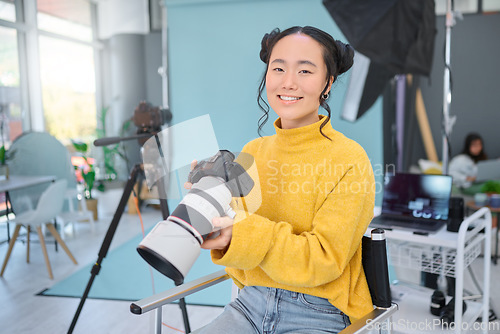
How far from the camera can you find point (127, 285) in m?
2.71

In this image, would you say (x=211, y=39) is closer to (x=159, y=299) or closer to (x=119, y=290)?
(x=159, y=299)

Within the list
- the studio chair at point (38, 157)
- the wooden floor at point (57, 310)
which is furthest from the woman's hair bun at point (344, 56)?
the studio chair at point (38, 157)

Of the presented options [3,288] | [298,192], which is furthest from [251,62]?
[3,288]

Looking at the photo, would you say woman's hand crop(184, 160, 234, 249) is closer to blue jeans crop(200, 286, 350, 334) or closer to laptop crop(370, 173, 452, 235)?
blue jeans crop(200, 286, 350, 334)

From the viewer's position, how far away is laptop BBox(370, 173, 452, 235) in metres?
1.80

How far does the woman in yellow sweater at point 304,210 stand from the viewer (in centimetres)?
82

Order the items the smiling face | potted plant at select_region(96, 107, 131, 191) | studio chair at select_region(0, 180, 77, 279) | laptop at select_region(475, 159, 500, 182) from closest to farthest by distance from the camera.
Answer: the smiling face
studio chair at select_region(0, 180, 77, 279)
laptop at select_region(475, 159, 500, 182)
potted plant at select_region(96, 107, 131, 191)

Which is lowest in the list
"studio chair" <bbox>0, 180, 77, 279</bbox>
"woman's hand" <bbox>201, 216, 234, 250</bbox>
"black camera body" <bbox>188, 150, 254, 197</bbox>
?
"studio chair" <bbox>0, 180, 77, 279</bbox>

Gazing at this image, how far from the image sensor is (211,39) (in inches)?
64.4

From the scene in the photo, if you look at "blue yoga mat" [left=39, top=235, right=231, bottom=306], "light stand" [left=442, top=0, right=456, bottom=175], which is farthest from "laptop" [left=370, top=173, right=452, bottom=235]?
"blue yoga mat" [left=39, top=235, right=231, bottom=306]

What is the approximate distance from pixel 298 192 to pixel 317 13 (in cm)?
109

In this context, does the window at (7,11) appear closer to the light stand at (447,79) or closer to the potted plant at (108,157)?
the potted plant at (108,157)

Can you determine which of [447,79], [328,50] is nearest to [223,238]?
[328,50]

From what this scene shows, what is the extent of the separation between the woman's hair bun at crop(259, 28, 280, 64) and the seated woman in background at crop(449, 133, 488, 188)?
3.25 m
